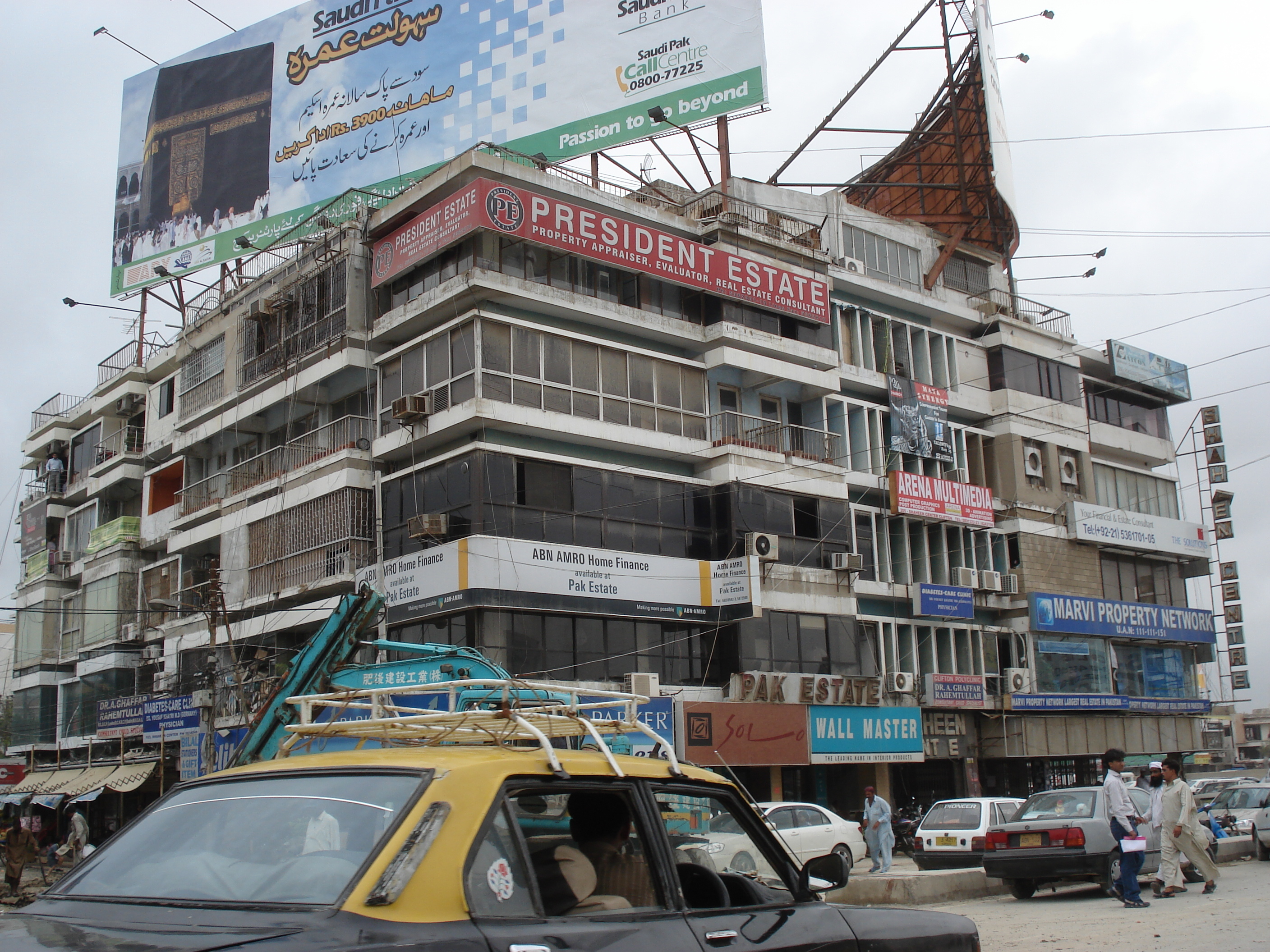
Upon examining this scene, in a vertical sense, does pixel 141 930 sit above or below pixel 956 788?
above

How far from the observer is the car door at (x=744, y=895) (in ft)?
12.0

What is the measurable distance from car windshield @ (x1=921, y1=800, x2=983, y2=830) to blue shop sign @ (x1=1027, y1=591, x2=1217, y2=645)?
47.5ft

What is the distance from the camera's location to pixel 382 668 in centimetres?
1648

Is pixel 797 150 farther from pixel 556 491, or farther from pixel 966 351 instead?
pixel 556 491

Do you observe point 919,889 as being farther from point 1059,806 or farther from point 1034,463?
point 1034,463

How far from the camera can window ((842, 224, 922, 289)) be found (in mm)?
32688

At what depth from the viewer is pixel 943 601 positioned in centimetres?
3075

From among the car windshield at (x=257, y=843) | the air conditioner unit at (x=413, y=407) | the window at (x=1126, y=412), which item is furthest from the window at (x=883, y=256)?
the car windshield at (x=257, y=843)

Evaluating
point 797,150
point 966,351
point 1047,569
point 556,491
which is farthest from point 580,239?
point 1047,569

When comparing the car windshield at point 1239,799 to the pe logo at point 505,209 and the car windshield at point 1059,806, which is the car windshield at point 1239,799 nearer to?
the car windshield at point 1059,806

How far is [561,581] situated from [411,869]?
20740 mm

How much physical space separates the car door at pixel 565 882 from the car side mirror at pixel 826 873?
855 millimetres

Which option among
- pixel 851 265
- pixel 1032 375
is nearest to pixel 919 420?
pixel 851 265

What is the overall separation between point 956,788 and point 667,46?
68.3ft
